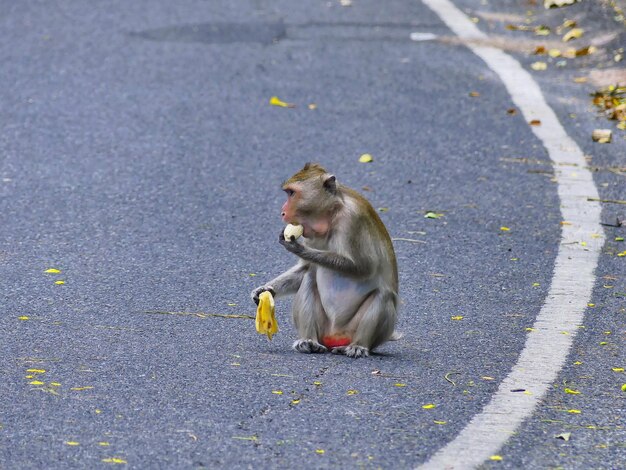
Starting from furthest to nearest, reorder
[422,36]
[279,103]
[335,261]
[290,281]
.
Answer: [422,36] < [279,103] < [290,281] < [335,261]

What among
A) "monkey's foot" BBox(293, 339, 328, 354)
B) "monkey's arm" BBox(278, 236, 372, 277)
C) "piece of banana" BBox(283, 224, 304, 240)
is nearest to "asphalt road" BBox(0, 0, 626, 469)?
"monkey's foot" BBox(293, 339, 328, 354)

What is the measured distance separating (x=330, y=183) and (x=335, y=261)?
0.32m

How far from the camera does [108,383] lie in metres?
4.83

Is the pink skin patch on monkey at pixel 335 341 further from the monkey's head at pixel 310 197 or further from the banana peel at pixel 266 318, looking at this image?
the monkey's head at pixel 310 197

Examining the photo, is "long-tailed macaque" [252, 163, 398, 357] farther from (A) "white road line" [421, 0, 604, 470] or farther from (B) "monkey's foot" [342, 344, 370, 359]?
(A) "white road line" [421, 0, 604, 470]

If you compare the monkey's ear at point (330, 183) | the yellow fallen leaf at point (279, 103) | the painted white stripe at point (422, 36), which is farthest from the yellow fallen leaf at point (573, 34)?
the monkey's ear at point (330, 183)

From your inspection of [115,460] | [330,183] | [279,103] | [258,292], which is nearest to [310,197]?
[330,183]

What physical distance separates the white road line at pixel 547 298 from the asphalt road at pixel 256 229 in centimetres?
6

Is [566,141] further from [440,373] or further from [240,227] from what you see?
[440,373]

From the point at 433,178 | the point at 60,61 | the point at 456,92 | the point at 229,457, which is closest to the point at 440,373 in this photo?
the point at 229,457

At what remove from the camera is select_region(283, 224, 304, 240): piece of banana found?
18.0 ft

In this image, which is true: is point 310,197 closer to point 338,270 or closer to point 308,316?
point 338,270

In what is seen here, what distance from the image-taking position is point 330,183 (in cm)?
554

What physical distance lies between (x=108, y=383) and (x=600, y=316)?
2255 mm
